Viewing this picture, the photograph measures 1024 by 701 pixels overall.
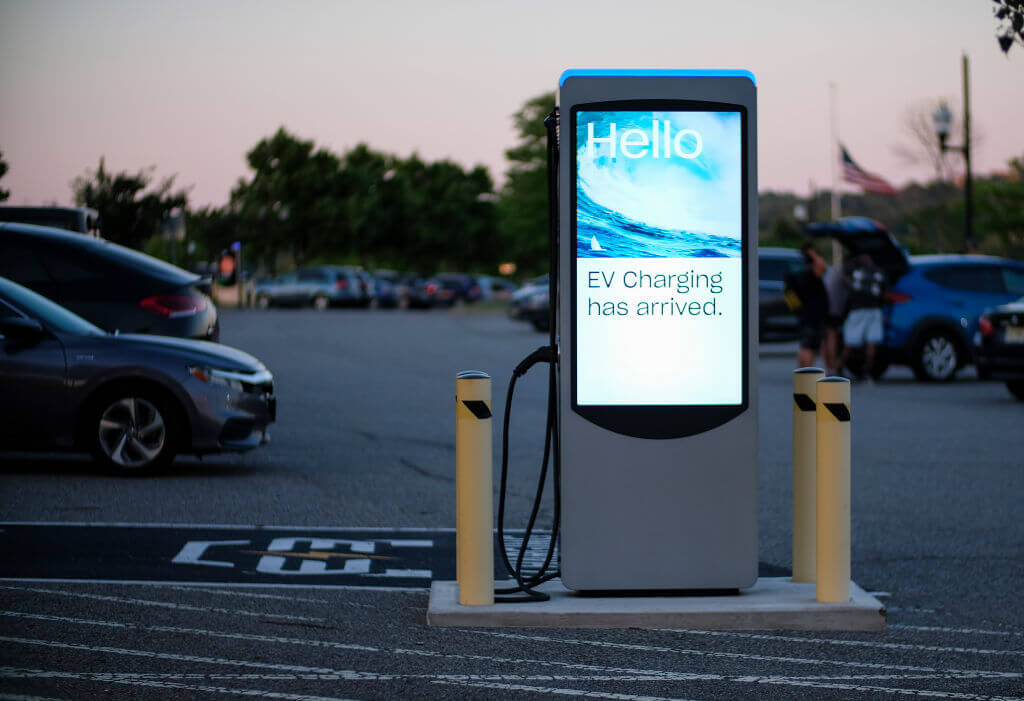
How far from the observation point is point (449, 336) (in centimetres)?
3456

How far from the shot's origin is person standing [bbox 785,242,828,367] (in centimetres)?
1889

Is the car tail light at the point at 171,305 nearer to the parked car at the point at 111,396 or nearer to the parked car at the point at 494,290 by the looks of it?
the parked car at the point at 111,396

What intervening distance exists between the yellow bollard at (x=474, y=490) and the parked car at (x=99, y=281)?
6.93 meters

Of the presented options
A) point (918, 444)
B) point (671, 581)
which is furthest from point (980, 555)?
point (918, 444)

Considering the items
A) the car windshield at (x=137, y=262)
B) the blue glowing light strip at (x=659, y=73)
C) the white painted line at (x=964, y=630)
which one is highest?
the blue glowing light strip at (x=659, y=73)

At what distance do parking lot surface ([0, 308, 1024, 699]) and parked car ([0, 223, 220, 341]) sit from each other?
4.61 ft

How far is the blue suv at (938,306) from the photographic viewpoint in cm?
2067

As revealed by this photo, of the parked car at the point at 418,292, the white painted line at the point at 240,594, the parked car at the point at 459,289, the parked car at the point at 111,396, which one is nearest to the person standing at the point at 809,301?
the parked car at the point at 111,396

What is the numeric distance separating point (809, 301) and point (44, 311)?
1103 centimetres

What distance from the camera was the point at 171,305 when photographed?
1269 cm

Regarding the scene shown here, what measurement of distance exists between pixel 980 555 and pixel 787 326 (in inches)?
700

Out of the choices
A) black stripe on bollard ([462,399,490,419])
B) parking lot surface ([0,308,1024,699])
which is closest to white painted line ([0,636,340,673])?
parking lot surface ([0,308,1024,699])

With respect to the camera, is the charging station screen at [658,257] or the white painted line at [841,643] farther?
the charging station screen at [658,257]

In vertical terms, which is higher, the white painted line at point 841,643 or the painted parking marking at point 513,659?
the painted parking marking at point 513,659
